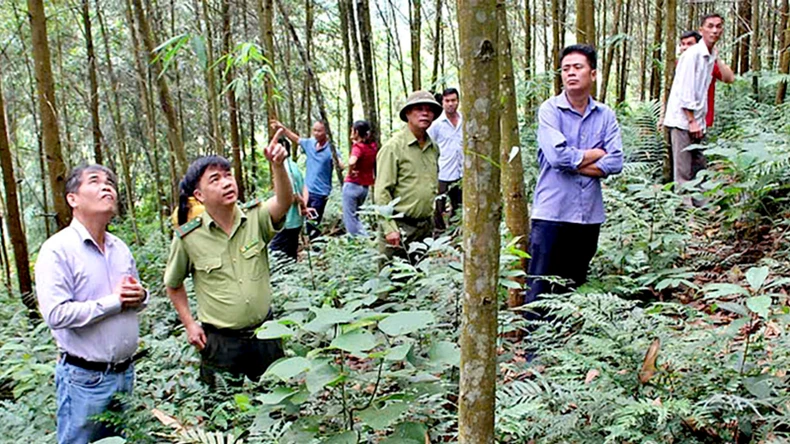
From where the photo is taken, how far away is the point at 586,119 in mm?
3656

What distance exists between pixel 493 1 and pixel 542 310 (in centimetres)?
259

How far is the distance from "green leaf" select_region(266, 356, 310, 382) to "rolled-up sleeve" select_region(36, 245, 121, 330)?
124 centimetres

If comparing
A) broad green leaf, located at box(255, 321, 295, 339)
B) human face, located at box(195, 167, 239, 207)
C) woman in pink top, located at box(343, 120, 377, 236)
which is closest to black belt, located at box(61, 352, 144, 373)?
human face, located at box(195, 167, 239, 207)

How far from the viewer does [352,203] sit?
24.0 feet

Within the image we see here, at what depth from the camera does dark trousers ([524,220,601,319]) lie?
359 centimetres

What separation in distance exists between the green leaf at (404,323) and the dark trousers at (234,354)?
4.57 feet

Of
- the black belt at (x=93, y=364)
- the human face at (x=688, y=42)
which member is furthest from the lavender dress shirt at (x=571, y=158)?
the human face at (x=688, y=42)

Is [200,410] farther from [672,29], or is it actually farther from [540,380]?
[672,29]

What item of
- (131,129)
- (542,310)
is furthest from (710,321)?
(131,129)

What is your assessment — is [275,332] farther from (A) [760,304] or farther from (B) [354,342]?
(A) [760,304]

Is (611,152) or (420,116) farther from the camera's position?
(420,116)

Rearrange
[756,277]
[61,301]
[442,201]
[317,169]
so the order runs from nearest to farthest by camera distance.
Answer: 1. [756,277]
2. [61,301]
3. [442,201]
4. [317,169]

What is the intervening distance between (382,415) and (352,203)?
539 centimetres

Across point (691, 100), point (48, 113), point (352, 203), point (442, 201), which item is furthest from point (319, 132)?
point (691, 100)
